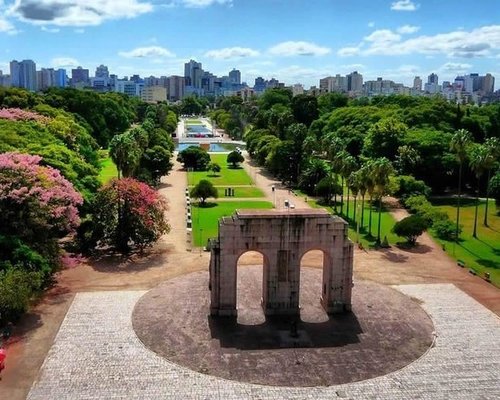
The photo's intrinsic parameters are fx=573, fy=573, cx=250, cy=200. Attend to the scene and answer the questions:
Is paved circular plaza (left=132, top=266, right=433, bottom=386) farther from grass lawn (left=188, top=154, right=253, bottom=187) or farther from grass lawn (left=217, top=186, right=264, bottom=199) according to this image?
grass lawn (left=188, top=154, right=253, bottom=187)

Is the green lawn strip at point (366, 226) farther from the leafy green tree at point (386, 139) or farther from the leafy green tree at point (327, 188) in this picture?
the leafy green tree at point (386, 139)

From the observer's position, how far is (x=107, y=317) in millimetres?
32094

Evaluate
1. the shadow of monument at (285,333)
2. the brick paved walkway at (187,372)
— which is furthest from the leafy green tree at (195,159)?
the shadow of monument at (285,333)

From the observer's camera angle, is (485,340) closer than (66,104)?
Yes

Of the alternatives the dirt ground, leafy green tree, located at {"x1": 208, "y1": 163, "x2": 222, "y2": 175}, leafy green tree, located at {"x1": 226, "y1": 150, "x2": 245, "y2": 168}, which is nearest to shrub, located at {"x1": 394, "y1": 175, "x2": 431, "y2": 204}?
the dirt ground

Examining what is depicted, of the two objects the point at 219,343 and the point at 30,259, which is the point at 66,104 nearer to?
the point at 30,259

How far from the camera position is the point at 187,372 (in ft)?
86.1

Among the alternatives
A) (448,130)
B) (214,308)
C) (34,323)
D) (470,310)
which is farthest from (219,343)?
(448,130)

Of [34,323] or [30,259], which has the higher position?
[30,259]

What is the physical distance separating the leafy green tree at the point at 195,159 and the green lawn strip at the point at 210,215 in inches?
1000

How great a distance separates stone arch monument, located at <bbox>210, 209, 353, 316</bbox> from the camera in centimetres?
3191

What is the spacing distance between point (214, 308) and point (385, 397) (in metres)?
11.6

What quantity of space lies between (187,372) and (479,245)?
32730 mm

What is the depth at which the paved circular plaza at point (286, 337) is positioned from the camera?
2664 centimetres
